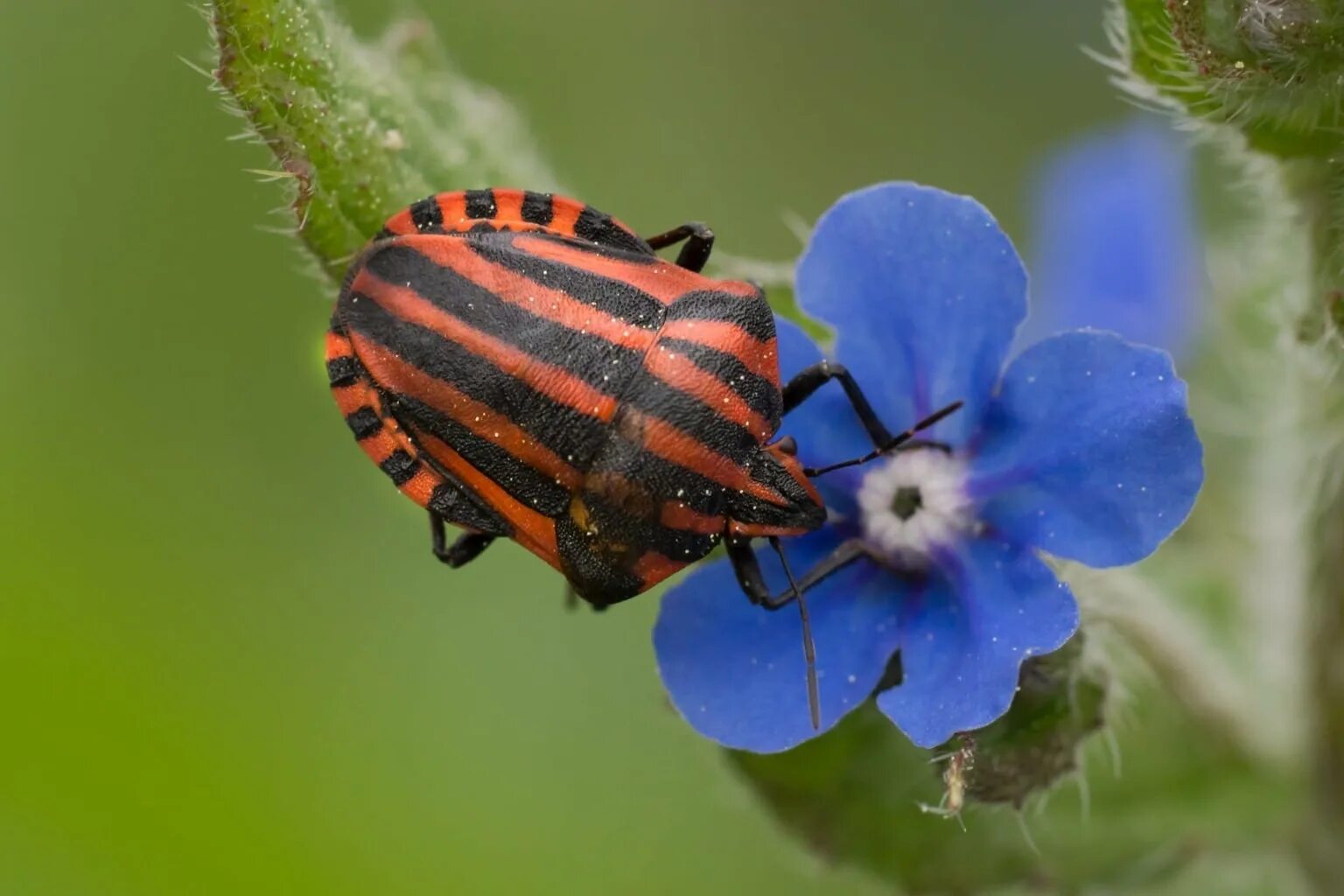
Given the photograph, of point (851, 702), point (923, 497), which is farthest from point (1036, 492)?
point (851, 702)

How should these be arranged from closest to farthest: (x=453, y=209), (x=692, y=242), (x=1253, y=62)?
(x=1253, y=62) → (x=453, y=209) → (x=692, y=242)

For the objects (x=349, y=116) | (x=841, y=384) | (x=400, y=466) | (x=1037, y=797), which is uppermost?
(x=349, y=116)

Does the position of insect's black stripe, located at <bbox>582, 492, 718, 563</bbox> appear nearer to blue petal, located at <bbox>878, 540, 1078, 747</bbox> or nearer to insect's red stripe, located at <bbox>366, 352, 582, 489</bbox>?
insect's red stripe, located at <bbox>366, 352, 582, 489</bbox>

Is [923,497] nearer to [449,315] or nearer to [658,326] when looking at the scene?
[658,326]

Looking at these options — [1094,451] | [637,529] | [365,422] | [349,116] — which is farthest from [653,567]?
[349,116]

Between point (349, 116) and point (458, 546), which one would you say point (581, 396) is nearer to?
point (458, 546)

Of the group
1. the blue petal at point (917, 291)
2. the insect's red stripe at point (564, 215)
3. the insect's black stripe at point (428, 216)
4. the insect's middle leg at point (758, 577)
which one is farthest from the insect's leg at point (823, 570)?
the insect's black stripe at point (428, 216)

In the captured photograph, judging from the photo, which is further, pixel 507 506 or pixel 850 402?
pixel 850 402
